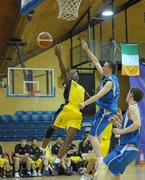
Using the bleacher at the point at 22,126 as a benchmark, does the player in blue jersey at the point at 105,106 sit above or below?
above

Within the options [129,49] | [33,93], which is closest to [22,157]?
[33,93]

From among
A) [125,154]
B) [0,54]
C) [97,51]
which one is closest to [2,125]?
[0,54]

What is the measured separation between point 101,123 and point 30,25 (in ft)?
29.7

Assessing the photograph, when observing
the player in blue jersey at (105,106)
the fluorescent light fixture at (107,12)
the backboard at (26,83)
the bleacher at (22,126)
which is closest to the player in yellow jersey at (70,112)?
Answer: the player in blue jersey at (105,106)

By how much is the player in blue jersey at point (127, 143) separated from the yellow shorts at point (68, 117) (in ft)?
6.59

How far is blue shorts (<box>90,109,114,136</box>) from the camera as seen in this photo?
6930 mm

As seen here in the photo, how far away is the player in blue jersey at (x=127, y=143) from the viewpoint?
567 cm

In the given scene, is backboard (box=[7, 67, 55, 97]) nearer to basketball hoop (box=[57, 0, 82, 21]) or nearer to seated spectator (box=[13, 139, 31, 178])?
seated spectator (box=[13, 139, 31, 178])

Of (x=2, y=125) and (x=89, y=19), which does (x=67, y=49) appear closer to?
(x=89, y=19)

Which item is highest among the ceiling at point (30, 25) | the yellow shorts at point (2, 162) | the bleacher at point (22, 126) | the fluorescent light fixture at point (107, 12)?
the fluorescent light fixture at point (107, 12)

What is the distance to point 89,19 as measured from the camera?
18.9 meters

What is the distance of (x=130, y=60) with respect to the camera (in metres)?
16.8

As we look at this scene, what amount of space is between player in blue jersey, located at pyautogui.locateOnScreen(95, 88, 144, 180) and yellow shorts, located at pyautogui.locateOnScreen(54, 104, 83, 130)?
6.59 feet

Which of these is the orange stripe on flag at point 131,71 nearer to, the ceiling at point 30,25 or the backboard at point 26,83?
the backboard at point 26,83
